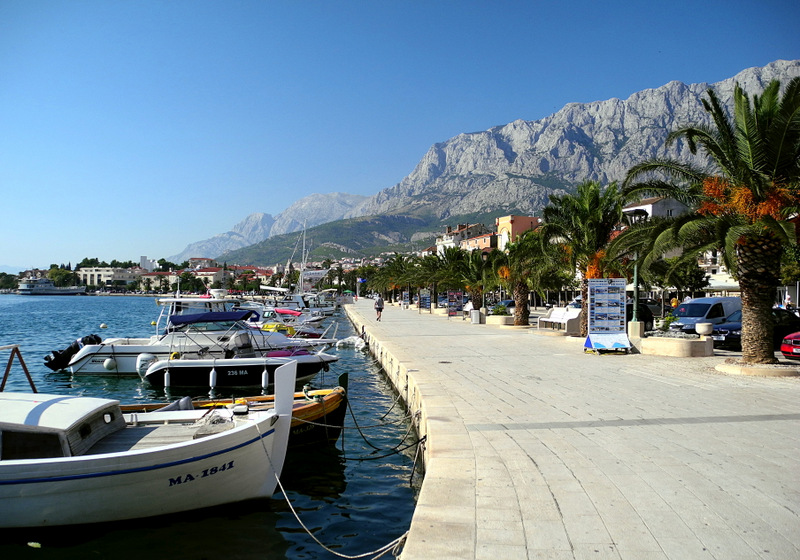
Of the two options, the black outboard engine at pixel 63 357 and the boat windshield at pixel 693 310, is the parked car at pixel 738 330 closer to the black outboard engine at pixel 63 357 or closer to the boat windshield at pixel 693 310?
the boat windshield at pixel 693 310

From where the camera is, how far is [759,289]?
44.0 ft

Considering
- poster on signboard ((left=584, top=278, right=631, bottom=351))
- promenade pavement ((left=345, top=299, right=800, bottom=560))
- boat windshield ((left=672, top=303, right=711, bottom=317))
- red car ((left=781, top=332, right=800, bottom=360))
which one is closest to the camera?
promenade pavement ((left=345, top=299, right=800, bottom=560))

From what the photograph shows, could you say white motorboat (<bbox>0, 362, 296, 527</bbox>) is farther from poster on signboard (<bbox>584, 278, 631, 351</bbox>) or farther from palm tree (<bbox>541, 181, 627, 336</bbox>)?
palm tree (<bbox>541, 181, 627, 336</bbox>)

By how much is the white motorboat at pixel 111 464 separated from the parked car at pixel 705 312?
59.5 feet

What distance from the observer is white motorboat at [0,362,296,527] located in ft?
21.6

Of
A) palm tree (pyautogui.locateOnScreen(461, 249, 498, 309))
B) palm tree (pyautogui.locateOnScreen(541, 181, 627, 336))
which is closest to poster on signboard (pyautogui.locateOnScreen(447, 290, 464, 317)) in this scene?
palm tree (pyautogui.locateOnScreen(461, 249, 498, 309))

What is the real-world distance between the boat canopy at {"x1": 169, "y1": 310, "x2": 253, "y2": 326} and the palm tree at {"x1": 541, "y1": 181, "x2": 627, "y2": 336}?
458 inches

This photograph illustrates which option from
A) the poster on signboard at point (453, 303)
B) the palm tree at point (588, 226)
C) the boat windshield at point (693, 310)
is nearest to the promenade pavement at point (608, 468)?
the palm tree at point (588, 226)

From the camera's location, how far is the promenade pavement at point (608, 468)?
433 cm

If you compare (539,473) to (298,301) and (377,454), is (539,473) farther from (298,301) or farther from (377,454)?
(298,301)

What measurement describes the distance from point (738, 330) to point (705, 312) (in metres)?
Result: 2.69

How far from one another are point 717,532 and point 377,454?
22.4ft

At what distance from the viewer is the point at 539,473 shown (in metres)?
5.96

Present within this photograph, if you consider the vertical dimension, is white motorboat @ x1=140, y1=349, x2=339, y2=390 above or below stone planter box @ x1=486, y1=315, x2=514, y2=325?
below
